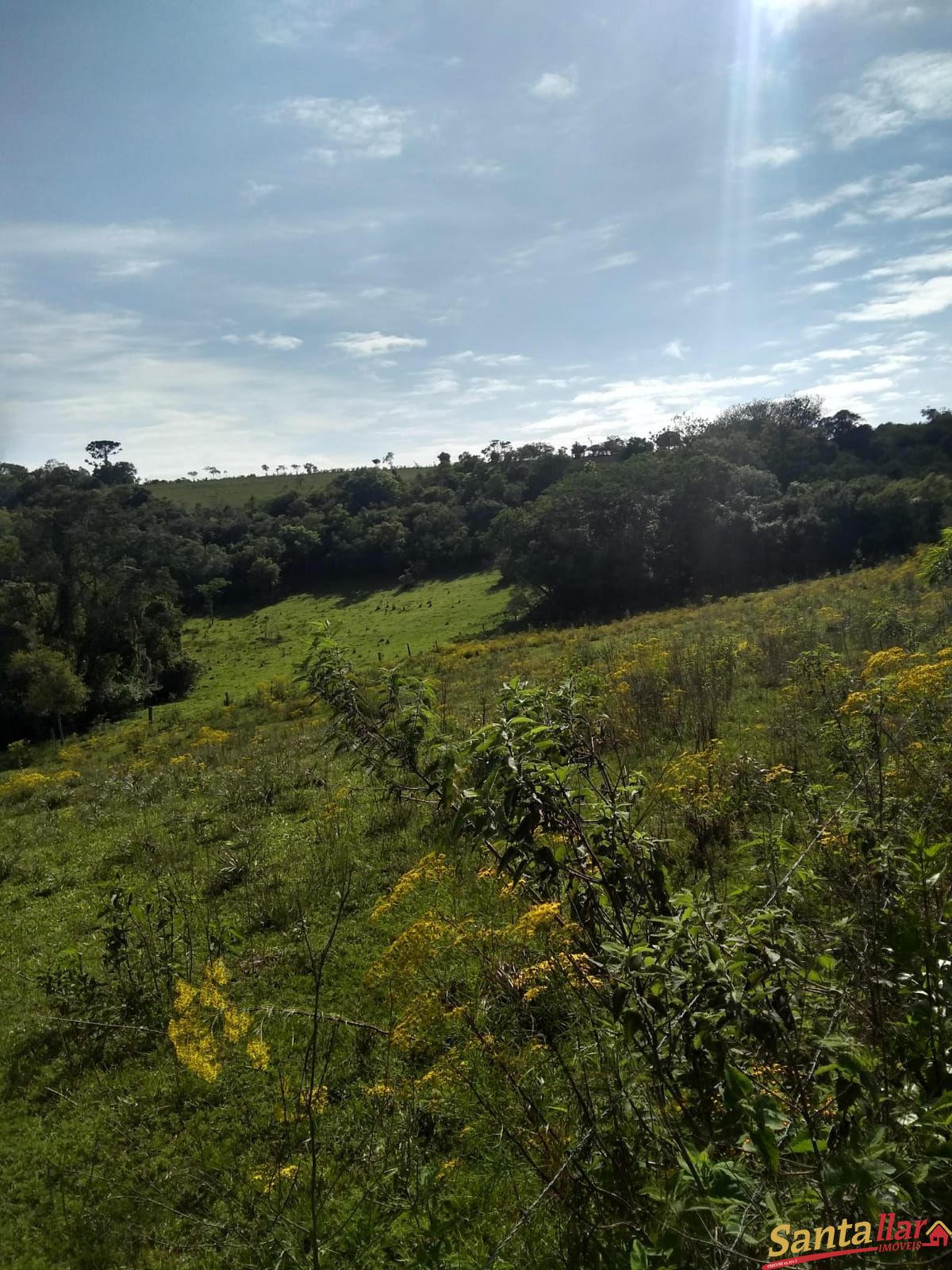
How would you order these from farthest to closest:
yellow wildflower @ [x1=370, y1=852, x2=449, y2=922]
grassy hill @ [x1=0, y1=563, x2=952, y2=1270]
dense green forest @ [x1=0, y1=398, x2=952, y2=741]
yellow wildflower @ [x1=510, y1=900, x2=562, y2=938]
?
1. dense green forest @ [x1=0, y1=398, x2=952, y2=741]
2. yellow wildflower @ [x1=370, y1=852, x2=449, y2=922]
3. yellow wildflower @ [x1=510, y1=900, x2=562, y2=938]
4. grassy hill @ [x1=0, y1=563, x2=952, y2=1270]

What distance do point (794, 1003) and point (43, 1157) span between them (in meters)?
5.06

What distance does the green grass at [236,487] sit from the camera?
344 ft

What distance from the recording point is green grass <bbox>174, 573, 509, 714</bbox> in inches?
1671

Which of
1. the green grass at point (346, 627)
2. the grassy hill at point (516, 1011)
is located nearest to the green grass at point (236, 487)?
the green grass at point (346, 627)

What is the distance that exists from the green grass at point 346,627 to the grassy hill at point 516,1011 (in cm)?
2691

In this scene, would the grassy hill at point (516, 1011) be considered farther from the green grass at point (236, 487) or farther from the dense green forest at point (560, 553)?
the green grass at point (236, 487)

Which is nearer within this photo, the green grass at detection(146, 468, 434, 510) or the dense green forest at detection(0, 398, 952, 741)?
the dense green forest at detection(0, 398, 952, 741)

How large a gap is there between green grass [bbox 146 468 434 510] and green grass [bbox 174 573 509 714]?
36827 millimetres

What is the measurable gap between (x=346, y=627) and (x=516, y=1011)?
48894 millimetres

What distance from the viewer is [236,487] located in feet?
378

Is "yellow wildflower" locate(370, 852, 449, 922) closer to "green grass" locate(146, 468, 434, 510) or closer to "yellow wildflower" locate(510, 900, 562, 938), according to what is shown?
"yellow wildflower" locate(510, 900, 562, 938)

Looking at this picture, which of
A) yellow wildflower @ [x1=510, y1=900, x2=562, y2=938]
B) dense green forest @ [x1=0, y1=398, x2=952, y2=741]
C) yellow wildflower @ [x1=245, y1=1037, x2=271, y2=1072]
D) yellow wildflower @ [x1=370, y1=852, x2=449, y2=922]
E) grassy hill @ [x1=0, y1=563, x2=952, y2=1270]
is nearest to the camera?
grassy hill @ [x1=0, y1=563, x2=952, y2=1270]

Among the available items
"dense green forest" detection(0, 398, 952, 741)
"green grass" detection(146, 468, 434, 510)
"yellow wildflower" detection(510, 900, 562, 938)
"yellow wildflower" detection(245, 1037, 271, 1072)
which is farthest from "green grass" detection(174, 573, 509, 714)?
"green grass" detection(146, 468, 434, 510)

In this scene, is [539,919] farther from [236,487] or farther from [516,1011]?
[236,487]
